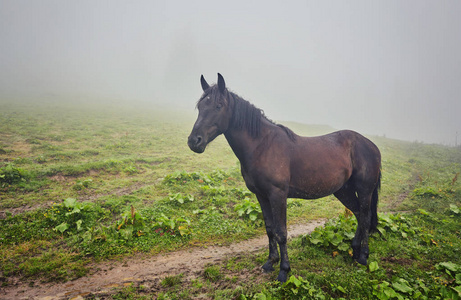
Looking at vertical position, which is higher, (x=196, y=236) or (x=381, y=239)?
(x=381, y=239)

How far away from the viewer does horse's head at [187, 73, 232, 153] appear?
4.10 m

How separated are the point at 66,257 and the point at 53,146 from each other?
537 inches

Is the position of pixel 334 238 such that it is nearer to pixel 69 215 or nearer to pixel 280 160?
pixel 280 160

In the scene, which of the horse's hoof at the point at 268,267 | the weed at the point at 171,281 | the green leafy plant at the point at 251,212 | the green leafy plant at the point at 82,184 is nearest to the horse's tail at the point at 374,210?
the horse's hoof at the point at 268,267

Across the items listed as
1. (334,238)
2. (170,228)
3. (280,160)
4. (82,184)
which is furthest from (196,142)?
(82,184)

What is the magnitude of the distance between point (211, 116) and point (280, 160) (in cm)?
173

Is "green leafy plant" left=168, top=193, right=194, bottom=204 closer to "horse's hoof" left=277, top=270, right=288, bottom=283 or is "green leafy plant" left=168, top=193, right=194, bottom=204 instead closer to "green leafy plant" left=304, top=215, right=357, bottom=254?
"green leafy plant" left=304, top=215, right=357, bottom=254

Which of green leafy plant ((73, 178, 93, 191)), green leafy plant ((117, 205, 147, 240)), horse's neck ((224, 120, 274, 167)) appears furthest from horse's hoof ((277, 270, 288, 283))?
green leafy plant ((73, 178, 93, 191))

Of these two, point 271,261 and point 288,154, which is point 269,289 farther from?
point 288,154

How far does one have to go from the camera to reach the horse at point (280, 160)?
166 inches

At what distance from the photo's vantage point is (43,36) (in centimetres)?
11806

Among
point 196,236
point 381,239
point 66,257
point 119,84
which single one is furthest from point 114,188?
point 119,84

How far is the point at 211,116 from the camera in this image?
166 inches

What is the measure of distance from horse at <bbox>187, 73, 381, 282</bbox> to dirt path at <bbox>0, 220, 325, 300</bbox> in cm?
151
